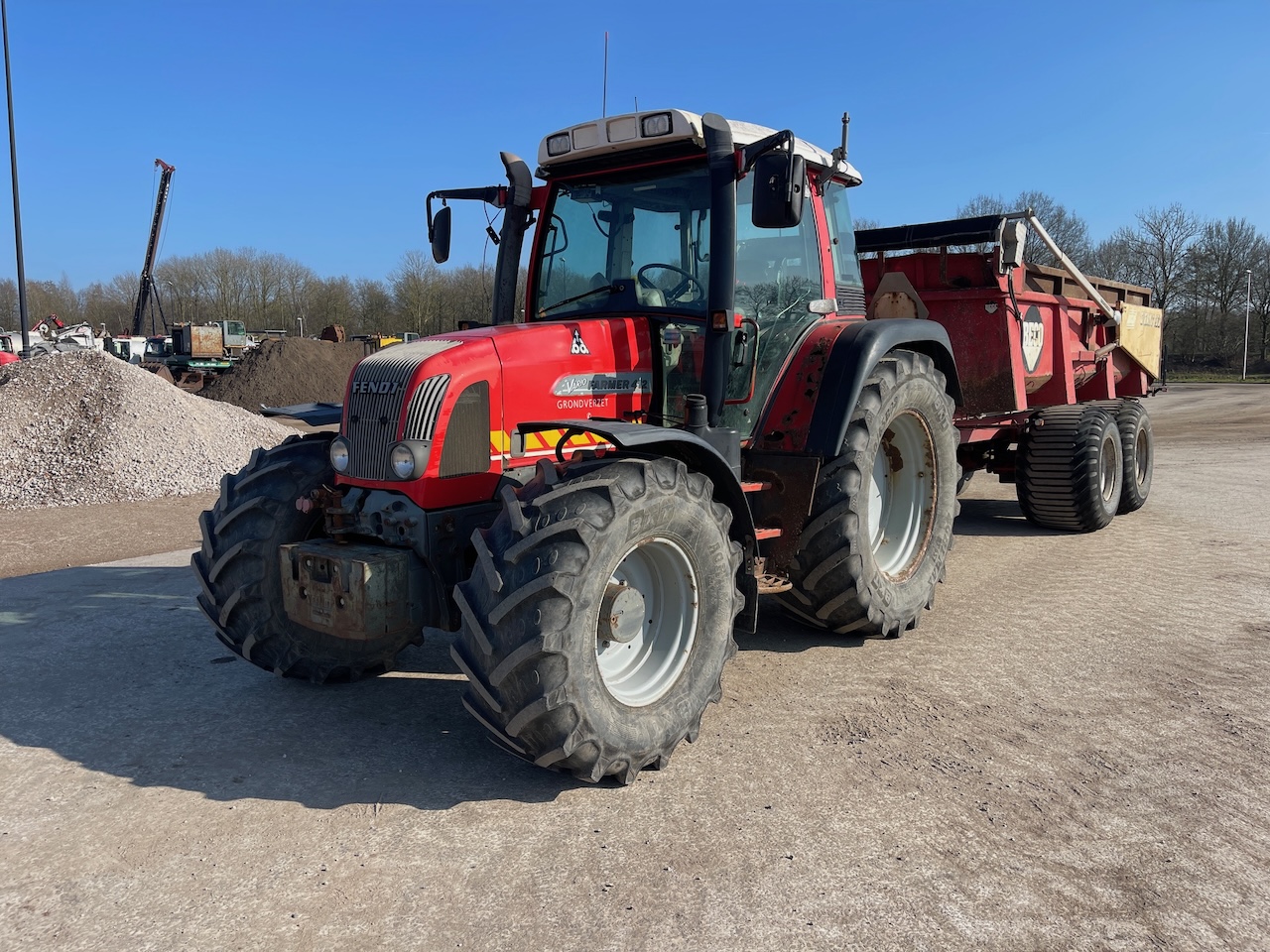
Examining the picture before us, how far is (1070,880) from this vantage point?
2.97 meters

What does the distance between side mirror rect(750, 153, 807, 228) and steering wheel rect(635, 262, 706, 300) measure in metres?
0.70

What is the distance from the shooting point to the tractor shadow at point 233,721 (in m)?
3.67

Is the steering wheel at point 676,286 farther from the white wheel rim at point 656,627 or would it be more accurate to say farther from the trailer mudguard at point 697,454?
the white wheel rim at point 656,627

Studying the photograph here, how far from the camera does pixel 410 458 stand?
385 cm

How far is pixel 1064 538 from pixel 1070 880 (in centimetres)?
596

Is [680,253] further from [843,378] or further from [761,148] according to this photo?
[843,378]

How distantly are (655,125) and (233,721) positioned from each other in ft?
11.3

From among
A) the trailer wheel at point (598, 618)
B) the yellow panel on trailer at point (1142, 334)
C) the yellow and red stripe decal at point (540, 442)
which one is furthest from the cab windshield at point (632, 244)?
the yellow panel on trailer at point (1142, 334)

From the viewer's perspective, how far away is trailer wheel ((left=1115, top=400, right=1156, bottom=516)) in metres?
9.11

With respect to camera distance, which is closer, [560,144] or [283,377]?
[560,144]

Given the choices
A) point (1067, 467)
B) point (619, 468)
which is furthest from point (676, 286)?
point (1067, 467)

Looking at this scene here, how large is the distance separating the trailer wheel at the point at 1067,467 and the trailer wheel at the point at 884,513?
294cm

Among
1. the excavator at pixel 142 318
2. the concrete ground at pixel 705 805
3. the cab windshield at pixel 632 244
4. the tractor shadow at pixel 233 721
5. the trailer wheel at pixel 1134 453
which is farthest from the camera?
the excavator at pixel 142 318

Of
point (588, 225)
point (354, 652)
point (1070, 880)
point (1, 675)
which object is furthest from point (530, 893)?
point (1, 675)
